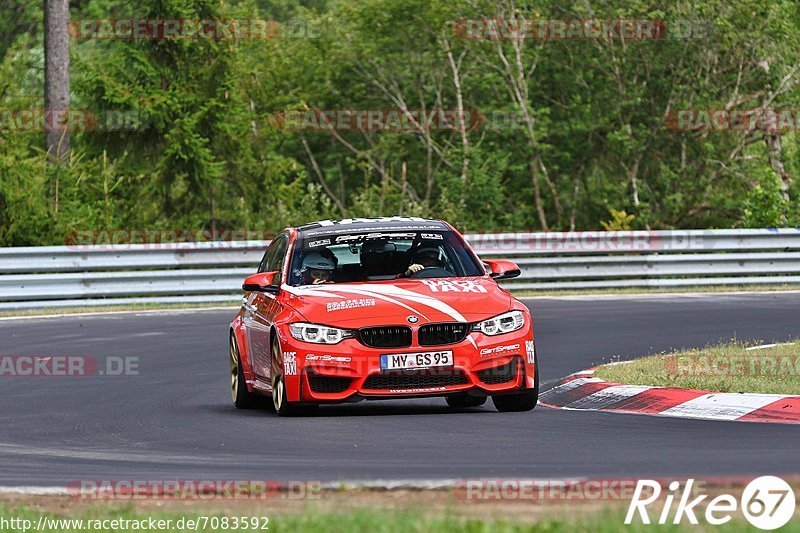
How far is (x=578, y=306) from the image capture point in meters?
23.8

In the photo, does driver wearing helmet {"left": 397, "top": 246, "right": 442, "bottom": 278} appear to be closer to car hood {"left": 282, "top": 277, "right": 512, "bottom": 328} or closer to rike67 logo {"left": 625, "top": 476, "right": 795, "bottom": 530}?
car hood {"left": 282, "top": 277, "right": 512, "bottom": 328}

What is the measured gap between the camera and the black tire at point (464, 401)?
12.5 m

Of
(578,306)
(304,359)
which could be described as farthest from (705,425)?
(578,306)

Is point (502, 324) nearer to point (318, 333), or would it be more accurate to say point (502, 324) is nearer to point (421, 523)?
point (318, 333)

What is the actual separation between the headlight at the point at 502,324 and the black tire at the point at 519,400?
377 millimetres

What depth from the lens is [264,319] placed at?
41.9 feet

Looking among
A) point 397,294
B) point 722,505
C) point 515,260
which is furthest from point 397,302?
point 515,260

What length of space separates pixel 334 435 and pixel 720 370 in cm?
428

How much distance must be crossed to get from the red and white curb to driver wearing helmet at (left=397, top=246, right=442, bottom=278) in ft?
4.85

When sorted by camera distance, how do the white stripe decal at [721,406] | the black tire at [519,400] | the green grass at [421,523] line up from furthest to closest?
the black tire at [519,400]
the white stripe decal at [721,406]
the green grass at [421,523]

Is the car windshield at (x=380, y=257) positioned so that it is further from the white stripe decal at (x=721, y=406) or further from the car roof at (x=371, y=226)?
the white stripe decal at (x=721, y=406)

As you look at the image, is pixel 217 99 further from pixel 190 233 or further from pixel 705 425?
pixel 705 425

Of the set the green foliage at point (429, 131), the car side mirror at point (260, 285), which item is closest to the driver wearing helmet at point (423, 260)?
the car side mirror at point (260, 285)

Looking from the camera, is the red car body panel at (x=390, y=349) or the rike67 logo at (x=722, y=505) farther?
the red car body panel at (x=390, y=349)
